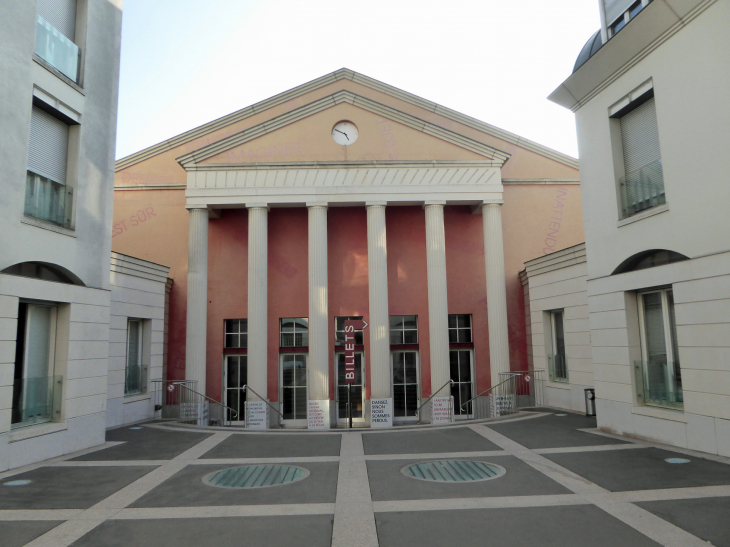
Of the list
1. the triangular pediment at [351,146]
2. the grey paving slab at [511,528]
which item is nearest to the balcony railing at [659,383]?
the grey paving slab at [511,528]

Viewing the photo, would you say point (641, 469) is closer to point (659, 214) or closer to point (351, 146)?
point (659, 214)

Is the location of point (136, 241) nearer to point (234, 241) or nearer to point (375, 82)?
point (234, 241)

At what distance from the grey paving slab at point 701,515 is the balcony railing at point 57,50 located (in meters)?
13.4

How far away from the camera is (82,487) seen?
8.06 metres

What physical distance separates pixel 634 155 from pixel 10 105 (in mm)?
12844

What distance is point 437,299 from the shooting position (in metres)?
18.9

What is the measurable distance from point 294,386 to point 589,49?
Answer: 49.8 feet

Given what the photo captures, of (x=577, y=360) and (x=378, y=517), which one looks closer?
(x=378, y=517)

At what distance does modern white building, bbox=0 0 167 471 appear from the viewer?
951 centimetres

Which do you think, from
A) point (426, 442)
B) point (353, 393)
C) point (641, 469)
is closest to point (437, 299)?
point (353, 393)

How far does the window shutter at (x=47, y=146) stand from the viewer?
10602 millimetres

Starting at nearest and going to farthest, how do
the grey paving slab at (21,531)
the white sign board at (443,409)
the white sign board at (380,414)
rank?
the grey paving slab at (21,531)
the white sign board at (380,414)
the white sign board at (443,409)

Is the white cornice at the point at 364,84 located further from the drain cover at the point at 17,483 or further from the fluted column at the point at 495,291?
the drain cover at the point at 17,483

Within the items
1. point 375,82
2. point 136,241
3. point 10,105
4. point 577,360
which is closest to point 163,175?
point 136,241
